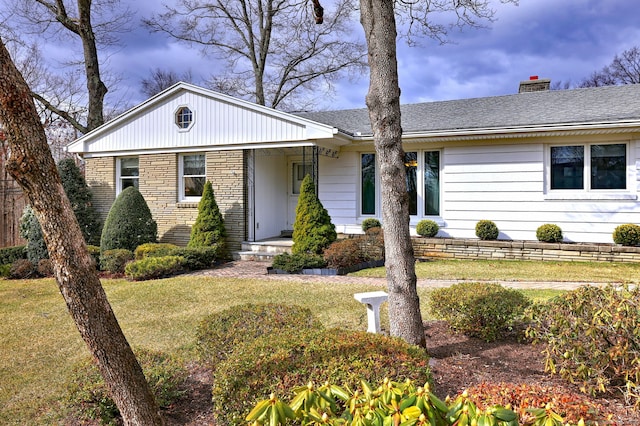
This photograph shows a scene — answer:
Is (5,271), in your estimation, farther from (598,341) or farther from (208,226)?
(598,341)

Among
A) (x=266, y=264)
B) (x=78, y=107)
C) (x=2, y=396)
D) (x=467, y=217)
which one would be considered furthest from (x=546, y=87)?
(x=78, y=107)

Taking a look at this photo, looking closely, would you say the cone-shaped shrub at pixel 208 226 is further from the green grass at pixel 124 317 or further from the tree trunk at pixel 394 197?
the tree trunk at pixel 394 197

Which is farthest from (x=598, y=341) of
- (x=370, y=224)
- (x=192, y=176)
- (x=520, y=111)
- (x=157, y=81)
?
(x=157, y=81)

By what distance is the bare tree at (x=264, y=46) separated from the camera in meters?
23.4

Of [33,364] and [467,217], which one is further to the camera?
[467,217]

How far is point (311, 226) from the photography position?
1094 centimetres

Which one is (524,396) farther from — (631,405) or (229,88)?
(229,88)

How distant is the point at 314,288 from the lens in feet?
25.3

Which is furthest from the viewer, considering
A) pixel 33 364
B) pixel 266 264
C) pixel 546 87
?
pixel 546 87

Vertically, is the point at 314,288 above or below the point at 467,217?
below

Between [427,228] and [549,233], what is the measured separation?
2.96m

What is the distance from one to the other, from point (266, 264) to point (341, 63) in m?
16.4

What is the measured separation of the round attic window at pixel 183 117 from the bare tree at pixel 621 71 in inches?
1108

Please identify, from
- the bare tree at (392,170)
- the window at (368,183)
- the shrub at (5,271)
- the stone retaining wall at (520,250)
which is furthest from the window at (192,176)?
the bare tree at (392,170)
